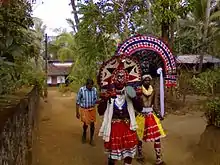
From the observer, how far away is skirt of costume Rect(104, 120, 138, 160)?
577 centimetres

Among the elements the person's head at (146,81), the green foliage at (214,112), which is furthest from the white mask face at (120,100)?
the green foliage at (214,112)

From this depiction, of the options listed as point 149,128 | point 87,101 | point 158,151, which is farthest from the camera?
point 87,101

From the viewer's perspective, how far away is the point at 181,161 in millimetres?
7391

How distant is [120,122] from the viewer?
5805 mm

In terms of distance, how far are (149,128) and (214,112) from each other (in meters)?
1.63

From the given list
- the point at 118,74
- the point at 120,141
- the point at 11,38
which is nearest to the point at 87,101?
the point at 118,74

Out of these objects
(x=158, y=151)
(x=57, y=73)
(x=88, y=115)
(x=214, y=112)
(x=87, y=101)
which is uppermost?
(x=57, y=73)

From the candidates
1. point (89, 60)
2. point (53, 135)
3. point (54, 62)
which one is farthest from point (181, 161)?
point (54, 62)

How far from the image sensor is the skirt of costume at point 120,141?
577 cm

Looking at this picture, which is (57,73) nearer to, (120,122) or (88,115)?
(88,115)

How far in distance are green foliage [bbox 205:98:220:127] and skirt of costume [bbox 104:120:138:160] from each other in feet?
7.77

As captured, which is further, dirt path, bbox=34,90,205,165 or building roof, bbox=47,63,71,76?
building roof, bbox=47,63,71,76

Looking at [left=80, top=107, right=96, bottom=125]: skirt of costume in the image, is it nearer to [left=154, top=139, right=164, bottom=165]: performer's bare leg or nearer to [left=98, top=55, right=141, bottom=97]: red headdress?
[left=154, top=139, right=164, bottom=165]: performer's bare leg

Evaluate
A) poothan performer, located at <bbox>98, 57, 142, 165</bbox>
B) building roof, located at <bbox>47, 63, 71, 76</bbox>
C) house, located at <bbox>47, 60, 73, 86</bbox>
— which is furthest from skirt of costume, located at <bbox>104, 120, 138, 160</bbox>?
building roof, located at <bbox>47, 63, 71, 76</bbox>
